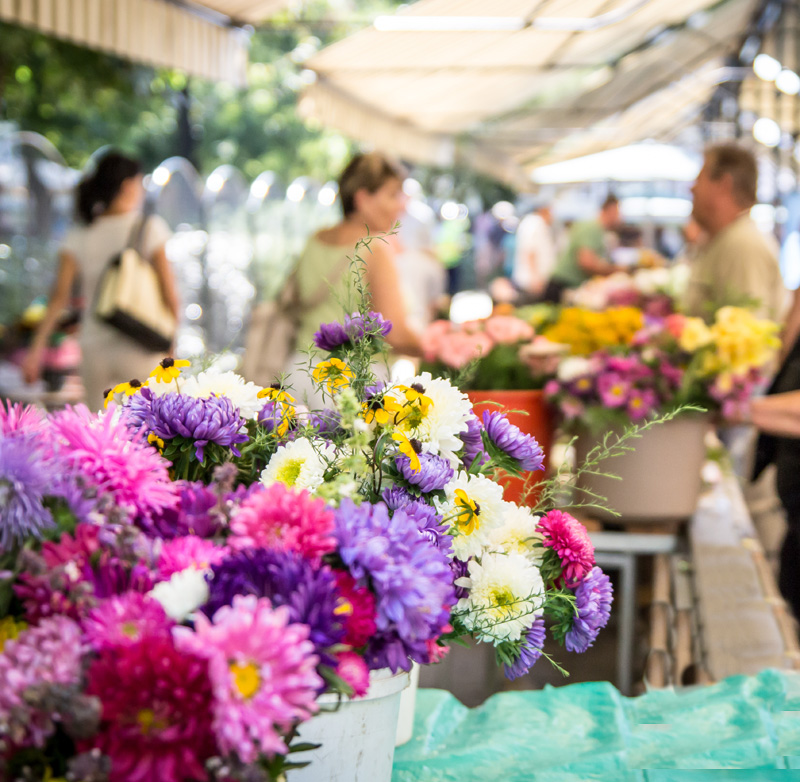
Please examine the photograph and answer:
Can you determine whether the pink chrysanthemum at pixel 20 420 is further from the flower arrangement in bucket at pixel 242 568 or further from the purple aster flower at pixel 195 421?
the purple aster flower at pixel 195 421

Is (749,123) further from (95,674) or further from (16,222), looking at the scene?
(95,674)

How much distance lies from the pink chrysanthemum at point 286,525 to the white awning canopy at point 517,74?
14.3 ft

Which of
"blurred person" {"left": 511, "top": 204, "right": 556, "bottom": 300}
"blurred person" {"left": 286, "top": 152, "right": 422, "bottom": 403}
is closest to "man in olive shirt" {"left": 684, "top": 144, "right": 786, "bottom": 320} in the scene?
"blurred person" {"left": 286, "top": 152, "right": 422, "bottom": 403}

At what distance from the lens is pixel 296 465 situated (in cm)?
81

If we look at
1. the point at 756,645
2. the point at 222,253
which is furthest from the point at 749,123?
the point at 756,645

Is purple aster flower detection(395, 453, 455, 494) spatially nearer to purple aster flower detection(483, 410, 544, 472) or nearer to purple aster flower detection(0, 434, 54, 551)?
purple aster flower detection(483, 410, 544, 472)

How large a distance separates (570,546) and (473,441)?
0.14 m

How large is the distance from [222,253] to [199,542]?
5762mm

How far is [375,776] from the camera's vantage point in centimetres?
82

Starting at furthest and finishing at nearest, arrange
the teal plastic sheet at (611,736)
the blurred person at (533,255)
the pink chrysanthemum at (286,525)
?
the blurred person at (533,255) < the teal plastic sheet at (611,736) < the pink chrysanthemum at (286,525)

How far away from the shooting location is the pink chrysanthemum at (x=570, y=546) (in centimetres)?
85

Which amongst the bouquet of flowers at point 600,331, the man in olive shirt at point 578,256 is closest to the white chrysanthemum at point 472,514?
the bouquet of flowers at point 600,331

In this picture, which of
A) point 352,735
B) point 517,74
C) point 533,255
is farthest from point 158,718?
point 533,255

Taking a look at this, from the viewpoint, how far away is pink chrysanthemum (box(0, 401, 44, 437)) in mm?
689
